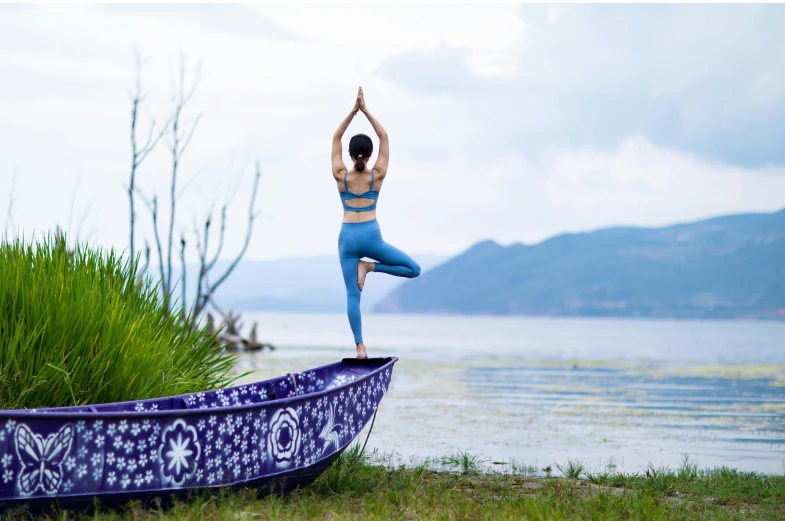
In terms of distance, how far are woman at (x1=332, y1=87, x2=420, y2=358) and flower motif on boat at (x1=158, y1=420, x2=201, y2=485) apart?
6.24 ft

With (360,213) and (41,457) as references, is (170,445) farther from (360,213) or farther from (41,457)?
(360,213)

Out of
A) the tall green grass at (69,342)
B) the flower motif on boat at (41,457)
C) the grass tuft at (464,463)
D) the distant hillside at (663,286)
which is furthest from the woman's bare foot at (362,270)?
the distant hillside at (663,286)

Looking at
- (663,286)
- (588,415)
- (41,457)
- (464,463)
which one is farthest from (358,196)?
(663,286)

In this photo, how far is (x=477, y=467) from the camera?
9.00m

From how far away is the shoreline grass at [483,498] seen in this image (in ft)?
18.7

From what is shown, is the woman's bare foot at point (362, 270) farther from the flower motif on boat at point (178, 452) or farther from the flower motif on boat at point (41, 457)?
the flower motif on boat at point (41, 457)

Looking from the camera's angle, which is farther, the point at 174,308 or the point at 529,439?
the point at 529,439

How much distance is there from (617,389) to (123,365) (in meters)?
15.5

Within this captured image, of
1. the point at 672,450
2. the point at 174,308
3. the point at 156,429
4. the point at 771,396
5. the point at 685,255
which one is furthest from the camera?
the point at 685,255

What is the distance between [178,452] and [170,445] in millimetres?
77

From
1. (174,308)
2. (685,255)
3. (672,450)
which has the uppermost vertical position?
(685,255)

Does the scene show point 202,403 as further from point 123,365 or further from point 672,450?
point 672,450

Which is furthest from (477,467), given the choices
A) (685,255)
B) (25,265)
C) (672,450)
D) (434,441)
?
(685,255)

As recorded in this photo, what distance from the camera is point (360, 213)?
7379 mm
